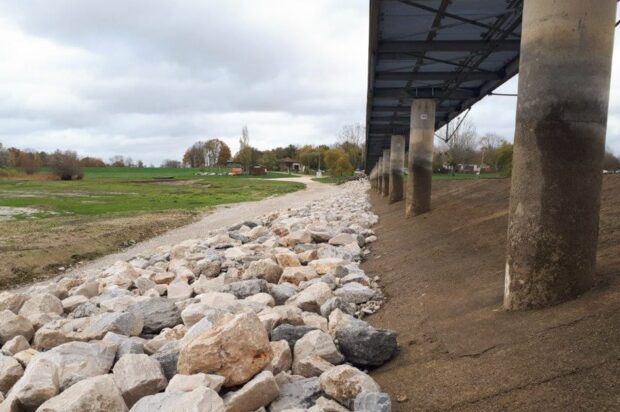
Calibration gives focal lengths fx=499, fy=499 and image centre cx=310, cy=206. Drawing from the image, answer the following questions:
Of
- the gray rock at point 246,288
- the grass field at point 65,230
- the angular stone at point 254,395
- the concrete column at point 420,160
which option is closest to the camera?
the angular stone at point 254,395

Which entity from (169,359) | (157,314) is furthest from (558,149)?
(157,314)

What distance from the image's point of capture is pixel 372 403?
3418 millimetres

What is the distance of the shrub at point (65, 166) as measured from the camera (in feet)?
241

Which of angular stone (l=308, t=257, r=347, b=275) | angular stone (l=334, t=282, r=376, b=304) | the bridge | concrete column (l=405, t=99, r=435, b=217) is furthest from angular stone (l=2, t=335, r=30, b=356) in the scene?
concrete column (l=405, t=99, r=435, b=217)

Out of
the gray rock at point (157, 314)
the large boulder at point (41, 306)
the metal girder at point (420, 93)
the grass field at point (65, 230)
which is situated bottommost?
the grass field at point (65, 230)

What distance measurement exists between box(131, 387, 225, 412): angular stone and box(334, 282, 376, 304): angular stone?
329 centimetres

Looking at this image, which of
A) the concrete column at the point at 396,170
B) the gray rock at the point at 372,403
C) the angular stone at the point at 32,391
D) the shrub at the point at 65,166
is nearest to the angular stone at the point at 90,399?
the angular stone at the point at 32,391

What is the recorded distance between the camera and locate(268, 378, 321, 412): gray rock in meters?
3.65

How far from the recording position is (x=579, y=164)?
457 centimetres

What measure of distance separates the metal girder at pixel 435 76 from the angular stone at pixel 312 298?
31.5 ft

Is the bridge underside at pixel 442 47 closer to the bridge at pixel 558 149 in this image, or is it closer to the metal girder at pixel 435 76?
the metal girder at pixel 435 76

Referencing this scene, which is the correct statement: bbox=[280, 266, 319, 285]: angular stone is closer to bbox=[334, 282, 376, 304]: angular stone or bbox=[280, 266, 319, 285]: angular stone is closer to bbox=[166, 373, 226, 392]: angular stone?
bbox=[334, 282, 376, 304]: angular stone

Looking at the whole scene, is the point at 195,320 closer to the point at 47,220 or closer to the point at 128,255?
the point at 128,255

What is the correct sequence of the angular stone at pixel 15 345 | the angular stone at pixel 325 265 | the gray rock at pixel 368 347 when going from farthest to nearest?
the angular stone at pixel 325 265
the angular stone at pixel 15 345
the gray rock at pixel 368 347
